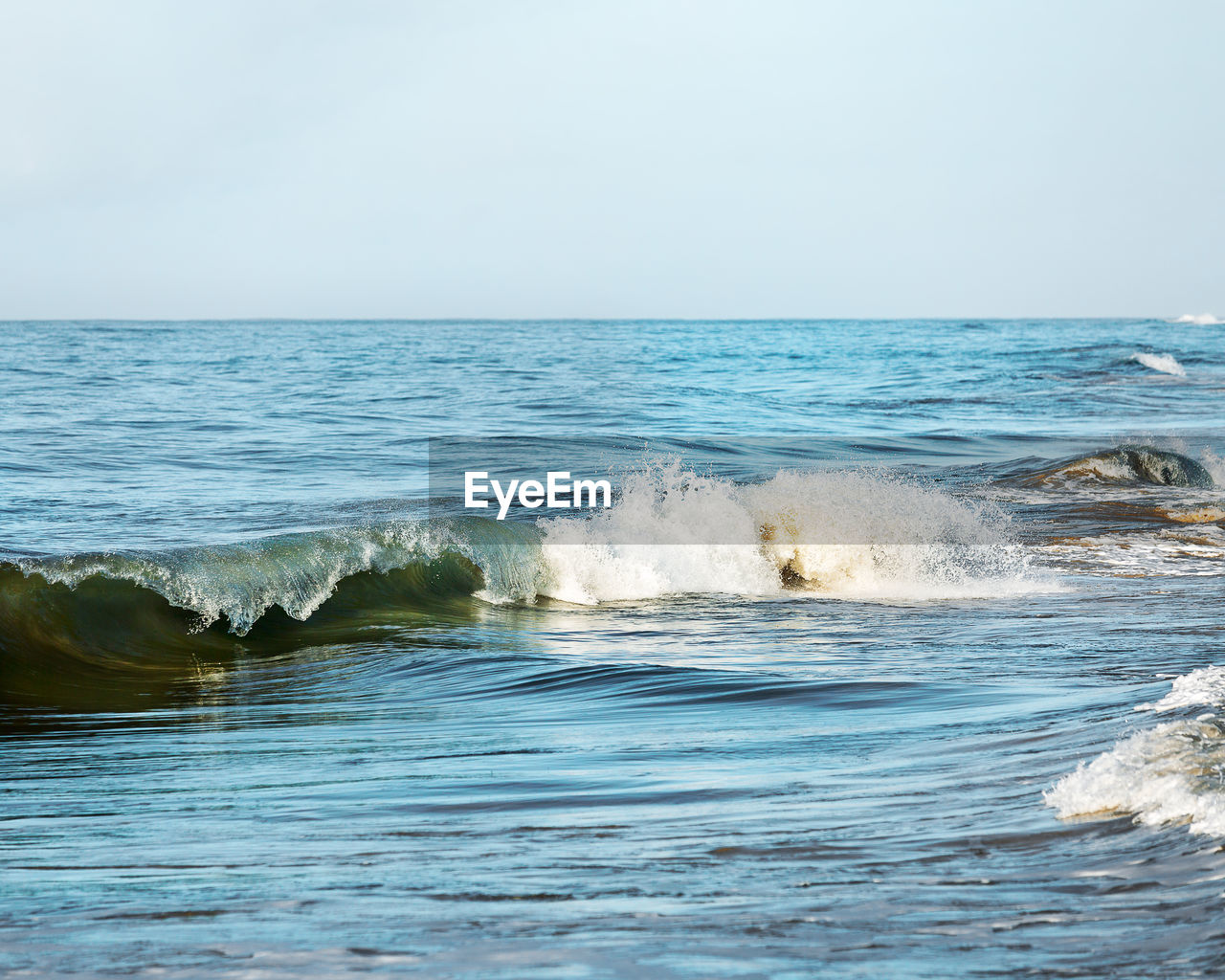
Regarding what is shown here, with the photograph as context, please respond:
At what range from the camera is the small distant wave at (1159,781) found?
299 cm

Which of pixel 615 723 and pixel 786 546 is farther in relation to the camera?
pixel 786 546

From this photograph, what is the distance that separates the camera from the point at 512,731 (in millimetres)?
4961

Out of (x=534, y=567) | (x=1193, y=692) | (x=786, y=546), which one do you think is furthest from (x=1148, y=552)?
(x=1193, y=692)

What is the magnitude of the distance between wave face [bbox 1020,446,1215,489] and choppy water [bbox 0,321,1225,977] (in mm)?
100

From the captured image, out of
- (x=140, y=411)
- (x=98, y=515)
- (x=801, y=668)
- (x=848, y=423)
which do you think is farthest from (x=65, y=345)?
(x=801, y=668)

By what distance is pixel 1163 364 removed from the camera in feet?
119

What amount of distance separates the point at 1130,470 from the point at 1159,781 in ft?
43.8

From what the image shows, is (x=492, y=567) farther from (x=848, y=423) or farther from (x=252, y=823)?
(x=848, y=423)

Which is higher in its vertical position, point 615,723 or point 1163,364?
point 1163,364

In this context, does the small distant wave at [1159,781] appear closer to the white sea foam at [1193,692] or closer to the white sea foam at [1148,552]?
the white sea foam at [1193,692]

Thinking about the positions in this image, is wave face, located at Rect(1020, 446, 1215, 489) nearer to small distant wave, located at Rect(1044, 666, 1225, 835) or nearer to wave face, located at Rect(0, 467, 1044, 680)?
wave face, located at Rect(0, 467, 1044, 680)

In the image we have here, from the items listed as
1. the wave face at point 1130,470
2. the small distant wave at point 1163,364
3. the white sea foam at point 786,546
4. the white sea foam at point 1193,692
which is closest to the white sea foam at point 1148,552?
the white sea foam at point 786,546

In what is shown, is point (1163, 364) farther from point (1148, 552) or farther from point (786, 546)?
point (786, 546)

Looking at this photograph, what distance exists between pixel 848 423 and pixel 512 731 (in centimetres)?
1918
